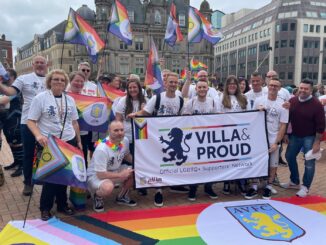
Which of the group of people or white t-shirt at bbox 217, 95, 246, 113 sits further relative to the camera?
white t-shirt at bbox 217, 95, 246, 113

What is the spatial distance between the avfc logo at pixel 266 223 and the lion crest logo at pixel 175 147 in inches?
41.0

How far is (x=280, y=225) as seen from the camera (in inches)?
170

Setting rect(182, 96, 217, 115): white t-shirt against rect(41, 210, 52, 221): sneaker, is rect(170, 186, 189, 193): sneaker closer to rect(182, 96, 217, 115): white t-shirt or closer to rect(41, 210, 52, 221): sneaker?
rect(182, 96, 217, 115): white t-shirt

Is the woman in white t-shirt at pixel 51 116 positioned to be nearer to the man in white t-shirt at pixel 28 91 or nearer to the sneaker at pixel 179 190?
the man in white t-shirt at pixel 28 91

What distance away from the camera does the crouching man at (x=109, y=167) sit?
4633 millimetres

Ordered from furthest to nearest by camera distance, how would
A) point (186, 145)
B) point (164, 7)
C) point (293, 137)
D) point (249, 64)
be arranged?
point (249, 64)
point (164, 7)
point (293, 137)
point (186, 145)

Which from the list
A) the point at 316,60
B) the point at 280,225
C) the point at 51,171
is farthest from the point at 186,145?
the point at 316,60

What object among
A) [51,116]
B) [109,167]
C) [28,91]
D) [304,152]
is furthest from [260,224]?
[28,91]

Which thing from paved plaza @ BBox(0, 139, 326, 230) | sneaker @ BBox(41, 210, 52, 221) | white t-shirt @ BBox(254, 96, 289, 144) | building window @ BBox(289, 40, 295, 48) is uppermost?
building window @ BBox(289, 40, 295, 48)

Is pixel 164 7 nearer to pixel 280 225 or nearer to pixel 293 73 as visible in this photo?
pixel 293 73

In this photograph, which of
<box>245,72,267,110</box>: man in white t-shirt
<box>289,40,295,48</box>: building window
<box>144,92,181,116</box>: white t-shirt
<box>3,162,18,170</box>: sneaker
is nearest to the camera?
<box>144,92,181,116</box>: white t-shirt

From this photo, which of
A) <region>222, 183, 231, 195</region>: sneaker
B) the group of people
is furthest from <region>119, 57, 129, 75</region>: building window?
<region>222, 183, 231, 195</region>: sneaker

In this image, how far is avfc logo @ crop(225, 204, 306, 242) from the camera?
159 inches

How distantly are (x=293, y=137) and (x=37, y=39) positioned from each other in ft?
296
